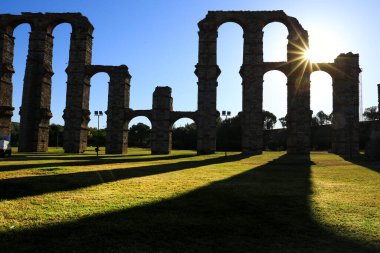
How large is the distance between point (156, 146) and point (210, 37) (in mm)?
12996

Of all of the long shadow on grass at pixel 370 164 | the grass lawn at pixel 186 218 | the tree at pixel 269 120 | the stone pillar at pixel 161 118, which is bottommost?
the grass lawn at pixel 186 218

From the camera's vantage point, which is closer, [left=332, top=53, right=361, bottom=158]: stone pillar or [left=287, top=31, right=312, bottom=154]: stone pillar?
[left=287, top=31, right=312, bottom=154]: stone pillar

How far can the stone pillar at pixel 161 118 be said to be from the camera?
35719 mm

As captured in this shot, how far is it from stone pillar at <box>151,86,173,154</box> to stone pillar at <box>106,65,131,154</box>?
11.6 ft

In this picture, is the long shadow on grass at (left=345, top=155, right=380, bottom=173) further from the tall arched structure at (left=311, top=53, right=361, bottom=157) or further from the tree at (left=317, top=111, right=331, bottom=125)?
the tree at (left=317, top=111, right=331, bottom=125)

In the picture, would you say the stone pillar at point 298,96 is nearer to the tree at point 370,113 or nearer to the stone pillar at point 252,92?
the stone pillar at point 252,92

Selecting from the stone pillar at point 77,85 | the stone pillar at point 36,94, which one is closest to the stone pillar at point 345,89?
the stone pillar at point 77,85

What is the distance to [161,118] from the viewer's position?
36.4 metres

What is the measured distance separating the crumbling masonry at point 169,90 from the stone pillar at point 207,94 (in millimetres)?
101

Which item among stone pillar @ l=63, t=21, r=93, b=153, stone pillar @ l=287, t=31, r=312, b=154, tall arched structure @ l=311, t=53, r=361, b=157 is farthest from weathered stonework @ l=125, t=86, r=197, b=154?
tall arched structure @ l=311, t=53, r=361, b=157

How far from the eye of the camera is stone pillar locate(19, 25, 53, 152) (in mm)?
34750

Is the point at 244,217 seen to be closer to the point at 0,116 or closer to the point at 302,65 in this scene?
the point at 302,65

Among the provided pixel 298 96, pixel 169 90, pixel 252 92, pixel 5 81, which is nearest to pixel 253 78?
pixel 252 92

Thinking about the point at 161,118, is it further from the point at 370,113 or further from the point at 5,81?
the point at 370,113
